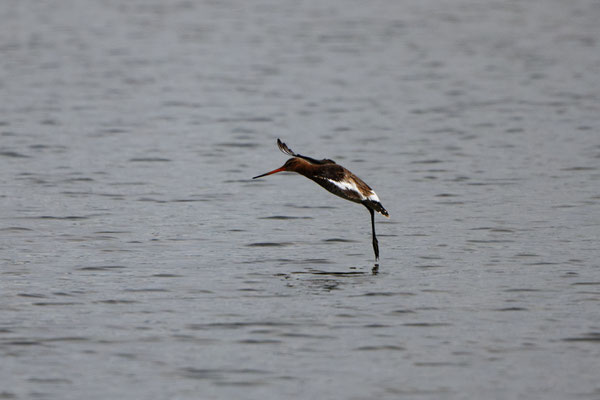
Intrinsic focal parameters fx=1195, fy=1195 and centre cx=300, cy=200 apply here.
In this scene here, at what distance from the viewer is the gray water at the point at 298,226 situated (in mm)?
8727

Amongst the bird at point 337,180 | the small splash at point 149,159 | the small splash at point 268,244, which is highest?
the bird at point 337,180

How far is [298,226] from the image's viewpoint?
13836 mm

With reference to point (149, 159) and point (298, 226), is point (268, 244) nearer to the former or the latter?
point (298, 226)

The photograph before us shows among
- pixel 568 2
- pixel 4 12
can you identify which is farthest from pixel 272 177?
pixel 568 2

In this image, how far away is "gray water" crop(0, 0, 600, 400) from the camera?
28.6ft

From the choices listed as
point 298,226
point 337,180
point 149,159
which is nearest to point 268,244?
point 298,226

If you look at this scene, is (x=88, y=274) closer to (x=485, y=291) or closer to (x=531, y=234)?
(x=485, y=291)

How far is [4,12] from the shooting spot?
134 ft

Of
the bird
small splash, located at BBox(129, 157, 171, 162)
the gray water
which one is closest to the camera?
the gray water

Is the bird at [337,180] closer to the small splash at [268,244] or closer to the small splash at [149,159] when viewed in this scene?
the small splash at [268,244]

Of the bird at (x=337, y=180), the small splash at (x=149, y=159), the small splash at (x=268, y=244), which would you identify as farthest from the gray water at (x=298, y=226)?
the bird at (x=337, y=180)

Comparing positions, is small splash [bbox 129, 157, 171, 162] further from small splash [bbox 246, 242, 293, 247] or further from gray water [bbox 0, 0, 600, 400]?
small splash [bbox 246, 242, 293, 247]

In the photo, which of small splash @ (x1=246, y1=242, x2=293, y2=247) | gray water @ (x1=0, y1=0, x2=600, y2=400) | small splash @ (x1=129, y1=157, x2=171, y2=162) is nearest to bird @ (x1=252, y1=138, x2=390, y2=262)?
gray water @ (x1=0, y1=0, x2=600, y2=400)

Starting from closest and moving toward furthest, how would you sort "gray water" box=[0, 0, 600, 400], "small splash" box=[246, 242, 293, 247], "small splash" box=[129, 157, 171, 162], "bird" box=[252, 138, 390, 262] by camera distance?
"gray water" box=[0, 0, 600, 400]
"bird" box=[252, 138, 390, 262]
"small splash" box=[246, 242, 293, 247]
"small splash" box=[129, 157, 171, 162]
